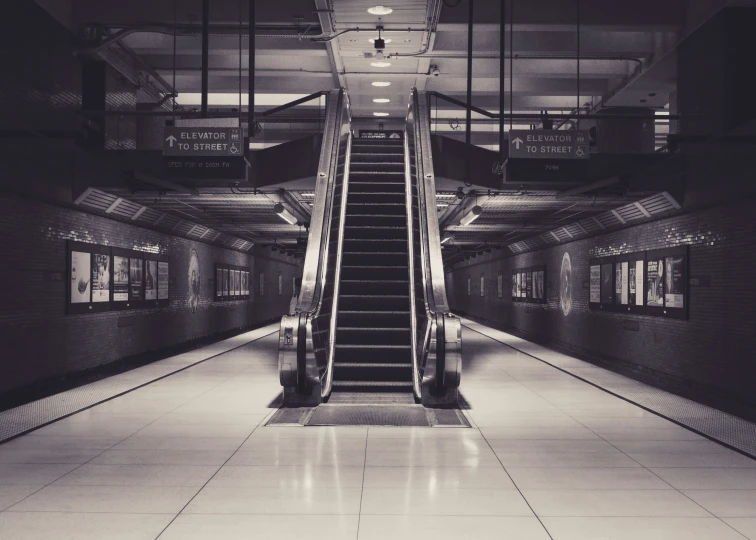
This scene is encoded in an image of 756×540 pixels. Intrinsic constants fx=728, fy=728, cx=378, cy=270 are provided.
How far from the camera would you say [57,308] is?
32.9 ft

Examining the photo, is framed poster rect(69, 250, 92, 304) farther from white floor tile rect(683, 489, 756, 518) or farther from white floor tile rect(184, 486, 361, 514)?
white floor tile rect(683, 489, 756, 518)

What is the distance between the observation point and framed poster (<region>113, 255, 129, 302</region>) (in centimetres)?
1241

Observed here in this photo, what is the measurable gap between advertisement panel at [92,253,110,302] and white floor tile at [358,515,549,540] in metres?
8.39

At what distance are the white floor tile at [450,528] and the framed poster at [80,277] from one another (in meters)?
7.65

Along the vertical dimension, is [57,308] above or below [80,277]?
below

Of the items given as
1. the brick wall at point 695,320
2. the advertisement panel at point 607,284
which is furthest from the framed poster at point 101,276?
the advertisement panel at point 607,284

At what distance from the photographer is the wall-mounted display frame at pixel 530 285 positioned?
1956 centimetres

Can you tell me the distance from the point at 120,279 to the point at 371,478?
8768 millimetres

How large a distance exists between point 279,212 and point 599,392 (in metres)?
7.48

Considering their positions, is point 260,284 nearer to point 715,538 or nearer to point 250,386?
point 250,386

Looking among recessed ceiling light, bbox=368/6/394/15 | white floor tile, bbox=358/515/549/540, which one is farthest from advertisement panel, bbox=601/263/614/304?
white floor tile, bbox=358/515/549/540

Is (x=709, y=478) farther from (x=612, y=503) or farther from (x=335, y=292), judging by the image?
(x=335, y=292)

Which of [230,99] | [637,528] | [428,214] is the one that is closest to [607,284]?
[428,214]

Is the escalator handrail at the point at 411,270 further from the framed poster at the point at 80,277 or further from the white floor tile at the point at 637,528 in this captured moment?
the framed poster at the point at 80,277
